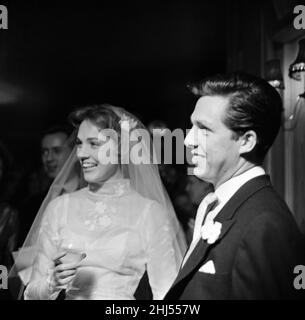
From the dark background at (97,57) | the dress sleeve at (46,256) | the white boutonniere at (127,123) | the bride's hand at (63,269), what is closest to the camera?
the bride's hand at (63,269)

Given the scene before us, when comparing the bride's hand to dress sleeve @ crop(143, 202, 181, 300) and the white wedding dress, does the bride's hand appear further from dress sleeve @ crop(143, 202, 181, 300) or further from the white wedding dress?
dress sleeve @ crop(143, 202, 181, 300)

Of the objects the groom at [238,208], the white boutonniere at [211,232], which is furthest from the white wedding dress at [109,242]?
the white boutonniere at [211,232]

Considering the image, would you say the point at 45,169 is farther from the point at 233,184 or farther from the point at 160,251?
the point at 233,184

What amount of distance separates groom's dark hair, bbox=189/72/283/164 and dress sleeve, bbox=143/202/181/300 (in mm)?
404

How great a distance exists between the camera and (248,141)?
0.94 m

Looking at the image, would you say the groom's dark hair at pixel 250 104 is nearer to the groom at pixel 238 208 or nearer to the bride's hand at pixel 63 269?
the groom at pixel 238 208

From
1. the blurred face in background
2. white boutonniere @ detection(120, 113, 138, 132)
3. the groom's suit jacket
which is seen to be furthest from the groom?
the blurred face in background

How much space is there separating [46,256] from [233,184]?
593mm

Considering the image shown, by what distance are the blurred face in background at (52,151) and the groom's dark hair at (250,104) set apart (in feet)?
2.13

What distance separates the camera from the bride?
1.21m

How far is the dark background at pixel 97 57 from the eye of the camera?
1.44 m

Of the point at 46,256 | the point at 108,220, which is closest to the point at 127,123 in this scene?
the point at 108,220

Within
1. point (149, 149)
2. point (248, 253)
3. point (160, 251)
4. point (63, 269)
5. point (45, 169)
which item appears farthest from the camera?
point (45, 169)

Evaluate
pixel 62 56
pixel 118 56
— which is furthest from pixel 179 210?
pixel 62 56
